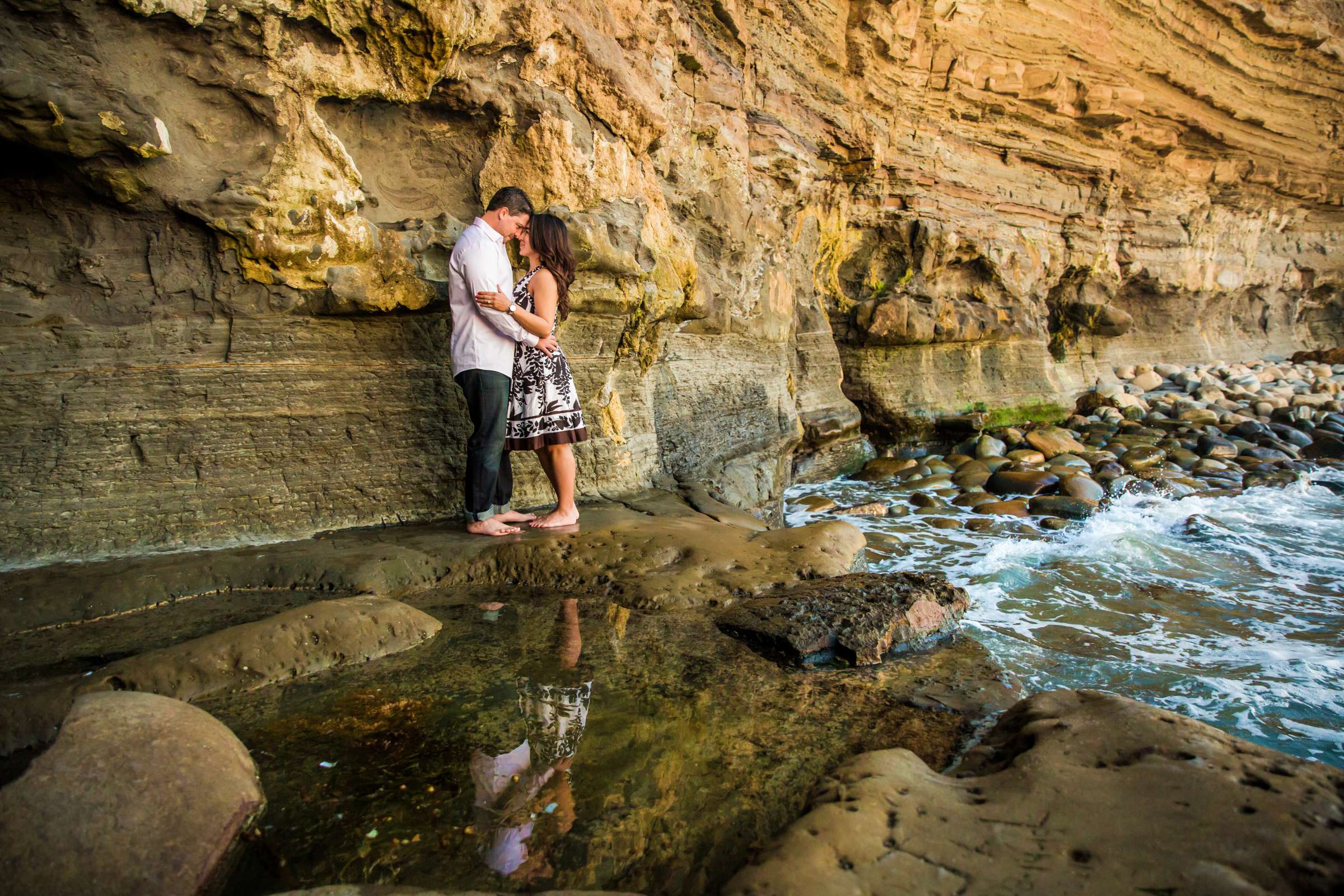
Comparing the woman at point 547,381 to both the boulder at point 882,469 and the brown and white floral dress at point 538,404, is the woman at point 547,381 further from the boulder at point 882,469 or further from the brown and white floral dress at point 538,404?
the boulder at point 882,469

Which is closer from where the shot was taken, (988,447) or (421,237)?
(421,237)

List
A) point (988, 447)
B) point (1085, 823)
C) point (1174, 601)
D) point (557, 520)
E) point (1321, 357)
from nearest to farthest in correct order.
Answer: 1. point (1085, 823)
2. point (557, 520)
3. point (1174, 601)
4. point (988, 447)
5. point (1321, 357)

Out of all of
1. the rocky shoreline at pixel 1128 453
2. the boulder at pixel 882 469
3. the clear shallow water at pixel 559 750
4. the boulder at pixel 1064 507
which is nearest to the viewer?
the clear shallow water at pixel 559 750

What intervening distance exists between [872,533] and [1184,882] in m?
4.68

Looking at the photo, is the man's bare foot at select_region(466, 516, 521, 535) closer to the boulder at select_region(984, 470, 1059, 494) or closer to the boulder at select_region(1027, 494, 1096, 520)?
the boulder at select_region(1027, 494, 1096, 520)

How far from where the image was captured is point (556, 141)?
464 cm

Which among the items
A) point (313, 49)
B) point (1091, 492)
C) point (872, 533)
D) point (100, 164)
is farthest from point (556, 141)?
point (1091, 492)

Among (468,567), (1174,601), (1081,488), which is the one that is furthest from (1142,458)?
(468,567)

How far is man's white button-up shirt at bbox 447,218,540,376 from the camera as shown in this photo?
3.62 metres

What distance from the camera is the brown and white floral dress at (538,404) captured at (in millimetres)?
3928

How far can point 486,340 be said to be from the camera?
3730 millimetres

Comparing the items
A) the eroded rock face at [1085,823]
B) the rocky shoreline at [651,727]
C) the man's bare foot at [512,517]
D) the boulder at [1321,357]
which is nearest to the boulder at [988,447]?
the rocky shoreline at [651,727]

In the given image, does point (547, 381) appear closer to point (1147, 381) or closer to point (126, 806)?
point (126, 806)

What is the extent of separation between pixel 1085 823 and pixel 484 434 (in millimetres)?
3002
